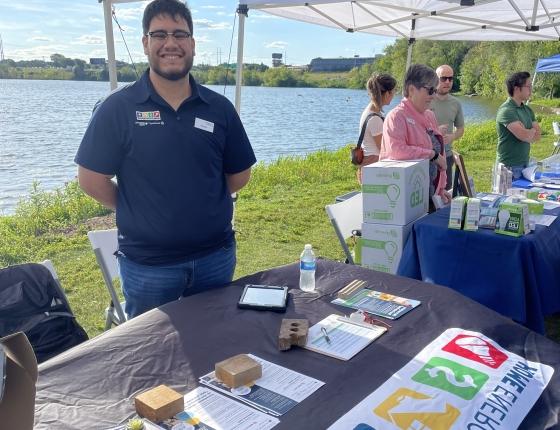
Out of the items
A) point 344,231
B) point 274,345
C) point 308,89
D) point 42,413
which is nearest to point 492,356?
point 274,345

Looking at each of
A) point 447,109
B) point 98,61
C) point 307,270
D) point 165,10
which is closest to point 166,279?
point 307,270

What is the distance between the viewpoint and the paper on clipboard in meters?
1.30

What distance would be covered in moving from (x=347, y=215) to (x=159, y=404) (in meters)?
2.33

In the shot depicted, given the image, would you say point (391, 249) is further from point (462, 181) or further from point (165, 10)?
point (165, 10)

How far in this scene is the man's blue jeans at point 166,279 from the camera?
5.98 feet

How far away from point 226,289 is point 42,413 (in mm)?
750

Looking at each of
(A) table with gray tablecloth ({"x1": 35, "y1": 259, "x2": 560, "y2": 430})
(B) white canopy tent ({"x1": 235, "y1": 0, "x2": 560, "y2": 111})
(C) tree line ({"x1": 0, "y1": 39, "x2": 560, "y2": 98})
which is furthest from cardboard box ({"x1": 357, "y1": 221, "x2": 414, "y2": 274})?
(C) tree line ({"x1": 0, "y1": 39, "x2": 560, "y2": 98})

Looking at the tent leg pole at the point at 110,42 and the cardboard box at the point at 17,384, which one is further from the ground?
the tent leg pole at the point at 110,42

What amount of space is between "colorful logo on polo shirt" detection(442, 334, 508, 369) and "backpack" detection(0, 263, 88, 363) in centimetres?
145

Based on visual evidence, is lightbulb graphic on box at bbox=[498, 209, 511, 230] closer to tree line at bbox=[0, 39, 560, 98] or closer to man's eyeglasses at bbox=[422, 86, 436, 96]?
man's eyeglasses at bbox=[422, 86, 436, 96]

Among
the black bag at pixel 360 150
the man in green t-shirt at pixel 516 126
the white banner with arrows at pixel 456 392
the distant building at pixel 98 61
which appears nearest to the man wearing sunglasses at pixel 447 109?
the man in green t-shirt at pixel 516 126

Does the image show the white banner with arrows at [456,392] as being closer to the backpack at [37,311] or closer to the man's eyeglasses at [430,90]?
the backpack at [37,311]

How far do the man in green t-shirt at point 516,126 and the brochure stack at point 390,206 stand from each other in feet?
3.94

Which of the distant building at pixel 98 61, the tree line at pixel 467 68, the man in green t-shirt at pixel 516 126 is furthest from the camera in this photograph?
the tree line at pixel 467 68
